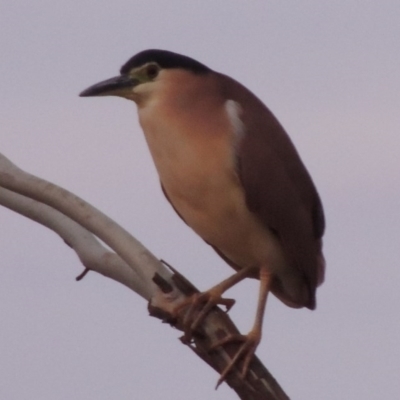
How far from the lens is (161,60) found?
3.40 meters

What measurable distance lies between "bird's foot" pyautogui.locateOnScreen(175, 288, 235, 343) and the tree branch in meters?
0.02

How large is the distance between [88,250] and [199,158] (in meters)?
0.48

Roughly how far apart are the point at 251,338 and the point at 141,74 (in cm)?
96

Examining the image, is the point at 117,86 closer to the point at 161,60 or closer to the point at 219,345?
the point at 161,60

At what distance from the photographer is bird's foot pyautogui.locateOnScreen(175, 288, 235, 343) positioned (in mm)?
2971

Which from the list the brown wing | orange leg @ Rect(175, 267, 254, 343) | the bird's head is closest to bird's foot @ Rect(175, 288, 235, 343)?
orange leg @ Rect(175, 267, 254, 343)

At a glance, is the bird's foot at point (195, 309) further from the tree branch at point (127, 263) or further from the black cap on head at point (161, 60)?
the black cap on head at point (161, 60)

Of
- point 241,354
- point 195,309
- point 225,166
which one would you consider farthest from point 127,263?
point 225,166

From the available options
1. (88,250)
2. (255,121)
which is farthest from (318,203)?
(88,250)

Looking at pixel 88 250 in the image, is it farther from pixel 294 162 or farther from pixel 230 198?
pixel 294 162

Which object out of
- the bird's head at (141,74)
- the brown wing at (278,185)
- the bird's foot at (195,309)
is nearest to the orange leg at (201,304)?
the bird's foot at (195,309)

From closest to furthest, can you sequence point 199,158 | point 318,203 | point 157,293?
point 157,293
point 199,158
point 318,203

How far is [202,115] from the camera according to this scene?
3318mm

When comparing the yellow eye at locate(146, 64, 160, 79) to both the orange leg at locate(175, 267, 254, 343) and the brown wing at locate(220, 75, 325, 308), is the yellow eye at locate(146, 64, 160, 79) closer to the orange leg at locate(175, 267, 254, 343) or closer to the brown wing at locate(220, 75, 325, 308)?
the brown wing at locate(220, 75, 325, 308)
